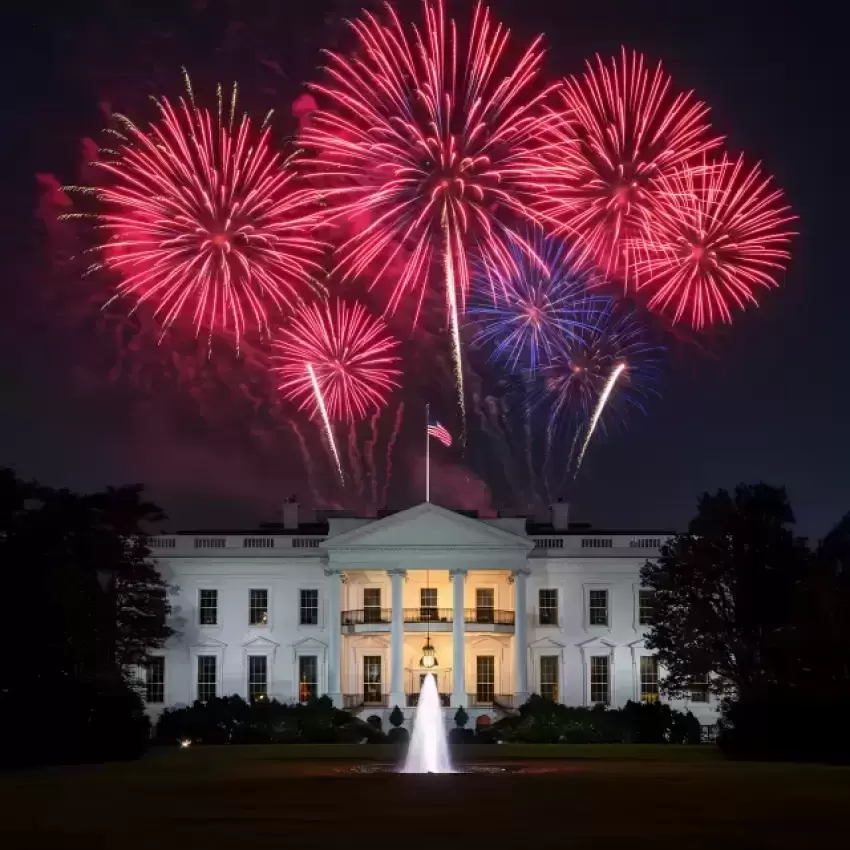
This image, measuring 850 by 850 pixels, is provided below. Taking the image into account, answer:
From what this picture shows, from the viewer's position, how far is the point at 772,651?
47500mm

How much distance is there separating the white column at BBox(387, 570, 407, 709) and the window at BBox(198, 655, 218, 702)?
28.9ft

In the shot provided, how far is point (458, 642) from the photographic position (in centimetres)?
6706

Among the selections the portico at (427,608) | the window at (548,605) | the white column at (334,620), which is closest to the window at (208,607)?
the white column at (334,620)

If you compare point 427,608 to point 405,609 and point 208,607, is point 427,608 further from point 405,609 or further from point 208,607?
point 208,607

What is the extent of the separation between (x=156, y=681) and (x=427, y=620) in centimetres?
1253

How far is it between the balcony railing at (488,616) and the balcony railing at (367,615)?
3.56m

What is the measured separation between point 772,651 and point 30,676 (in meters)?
21.8

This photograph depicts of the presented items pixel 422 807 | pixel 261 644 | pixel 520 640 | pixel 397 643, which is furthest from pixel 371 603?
pixel 422 807

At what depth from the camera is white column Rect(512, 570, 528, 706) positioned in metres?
67.1

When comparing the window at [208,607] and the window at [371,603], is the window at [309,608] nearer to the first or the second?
the window at [371,603]

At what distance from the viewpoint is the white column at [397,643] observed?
66562 mm

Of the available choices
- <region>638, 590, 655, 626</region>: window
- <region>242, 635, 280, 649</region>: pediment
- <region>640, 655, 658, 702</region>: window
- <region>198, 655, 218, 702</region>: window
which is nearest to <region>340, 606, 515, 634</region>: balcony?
<region>242, 635, 280, 649</region>: pediment

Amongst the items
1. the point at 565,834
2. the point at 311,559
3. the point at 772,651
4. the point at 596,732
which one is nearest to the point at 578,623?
the point at 311,559

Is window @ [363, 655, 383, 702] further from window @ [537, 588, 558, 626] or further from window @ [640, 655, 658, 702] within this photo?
window @ [640, 655, 658, 702]
